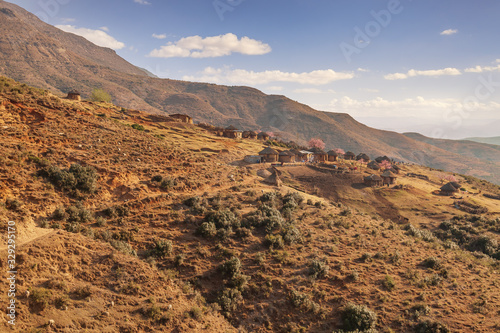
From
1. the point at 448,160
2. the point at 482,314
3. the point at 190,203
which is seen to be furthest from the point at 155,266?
the point at 448,160

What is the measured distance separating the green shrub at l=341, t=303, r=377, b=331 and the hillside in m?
0.05

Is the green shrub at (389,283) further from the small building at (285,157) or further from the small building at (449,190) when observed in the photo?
the small building at (449,190)

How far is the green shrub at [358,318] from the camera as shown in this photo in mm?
12314

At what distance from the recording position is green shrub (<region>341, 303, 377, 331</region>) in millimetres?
12314

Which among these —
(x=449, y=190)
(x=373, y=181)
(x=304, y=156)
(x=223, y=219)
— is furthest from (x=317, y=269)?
(x=304, y=156)

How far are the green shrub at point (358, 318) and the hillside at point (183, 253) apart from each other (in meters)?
0.05

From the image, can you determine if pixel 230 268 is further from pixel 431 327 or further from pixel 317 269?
pixel 431 327

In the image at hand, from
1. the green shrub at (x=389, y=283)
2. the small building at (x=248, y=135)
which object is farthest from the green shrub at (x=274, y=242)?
the small building at (x=248, y=135)

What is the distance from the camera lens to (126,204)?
16.8 m

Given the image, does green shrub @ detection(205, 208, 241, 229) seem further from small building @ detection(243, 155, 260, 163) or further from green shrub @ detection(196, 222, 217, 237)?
small building @ detection(243, 155, 260, 163)

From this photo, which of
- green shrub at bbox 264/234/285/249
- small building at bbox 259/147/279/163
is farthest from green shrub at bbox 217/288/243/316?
small building at bbox 259/147/279/163

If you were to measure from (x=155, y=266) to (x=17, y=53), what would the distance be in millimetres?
156599

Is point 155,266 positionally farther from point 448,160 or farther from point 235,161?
point 448,160

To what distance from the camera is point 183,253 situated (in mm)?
14641
